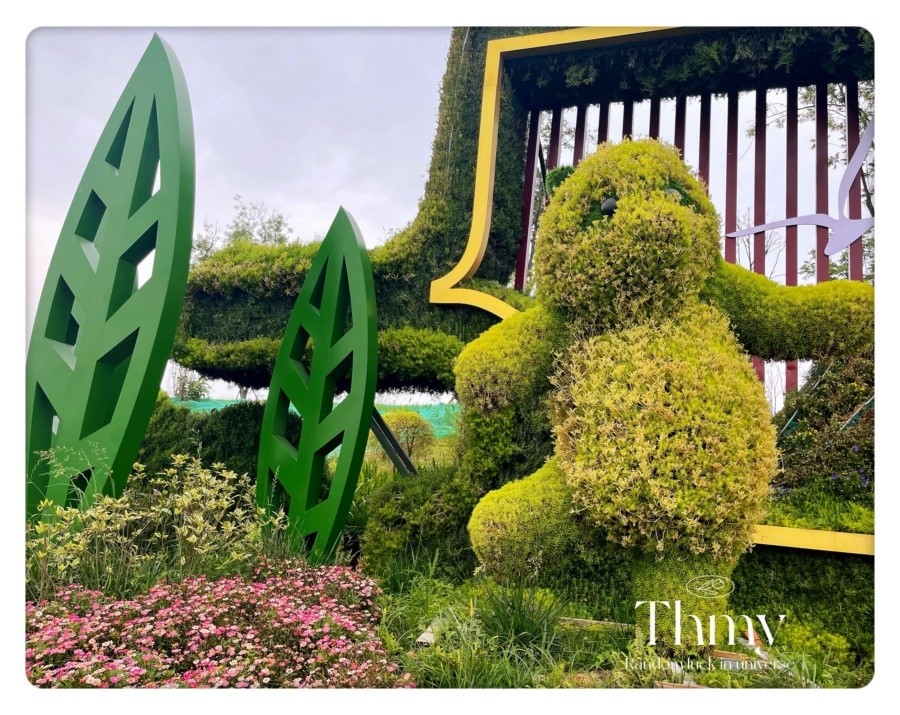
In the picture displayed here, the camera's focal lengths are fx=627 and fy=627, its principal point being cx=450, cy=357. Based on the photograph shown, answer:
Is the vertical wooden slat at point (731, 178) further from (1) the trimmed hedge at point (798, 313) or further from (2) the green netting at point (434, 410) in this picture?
(2) the green netting at point (434, 410)

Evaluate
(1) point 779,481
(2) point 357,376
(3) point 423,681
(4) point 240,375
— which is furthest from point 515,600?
(4) point 240,375

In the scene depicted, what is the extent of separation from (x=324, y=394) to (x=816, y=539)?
2.73 metres

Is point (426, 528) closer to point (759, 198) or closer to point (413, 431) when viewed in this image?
point (413, 431)

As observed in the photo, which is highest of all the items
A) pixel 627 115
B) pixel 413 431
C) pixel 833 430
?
pixel 627 115

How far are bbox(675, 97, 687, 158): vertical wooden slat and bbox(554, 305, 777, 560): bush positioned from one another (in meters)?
1.93

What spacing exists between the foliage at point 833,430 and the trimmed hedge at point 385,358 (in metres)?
2.06

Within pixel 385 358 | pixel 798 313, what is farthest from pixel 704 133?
pixel 385 358

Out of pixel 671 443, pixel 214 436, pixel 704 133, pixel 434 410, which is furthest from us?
pixel 214 436

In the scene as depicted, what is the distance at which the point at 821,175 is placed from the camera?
3.73m

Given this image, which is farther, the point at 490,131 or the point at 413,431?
Answer: the point at 413,431

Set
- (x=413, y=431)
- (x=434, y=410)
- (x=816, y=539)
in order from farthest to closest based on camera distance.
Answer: (x=413, y=431) < (x=434, y=410) < (x=816, y=539)

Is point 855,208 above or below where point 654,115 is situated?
below

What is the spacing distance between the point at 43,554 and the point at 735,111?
4.60 m

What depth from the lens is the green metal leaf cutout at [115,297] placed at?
2887 mm
